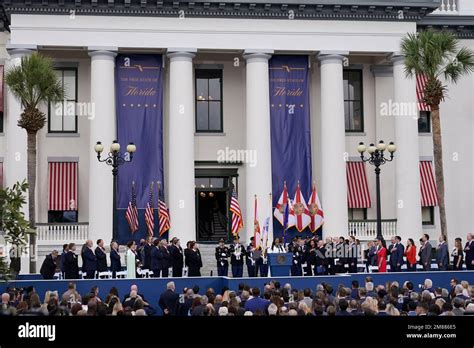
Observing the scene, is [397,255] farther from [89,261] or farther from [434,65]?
[89,261]

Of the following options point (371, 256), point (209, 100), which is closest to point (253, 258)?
point (371, 256)

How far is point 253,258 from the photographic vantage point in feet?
103

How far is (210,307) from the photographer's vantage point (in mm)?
14500

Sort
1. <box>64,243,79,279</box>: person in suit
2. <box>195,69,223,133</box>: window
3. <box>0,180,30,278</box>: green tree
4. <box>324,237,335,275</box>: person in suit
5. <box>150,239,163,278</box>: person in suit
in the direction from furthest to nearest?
A: <box>195,69,223,133</box>: window < <box>324,237,335,275</box>: person in suit < <box>150,239,163,278</box>: person in suit < <box>64,243,79,279</box>: person in suit < <box>0,180,30,278</box>: green tree

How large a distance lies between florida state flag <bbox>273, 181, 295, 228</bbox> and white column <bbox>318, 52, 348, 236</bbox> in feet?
6.27

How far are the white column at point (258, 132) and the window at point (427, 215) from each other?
364 inches

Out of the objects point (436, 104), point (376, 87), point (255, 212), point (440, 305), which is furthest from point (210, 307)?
point (376, 87)

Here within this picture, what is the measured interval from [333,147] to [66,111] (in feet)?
42.5

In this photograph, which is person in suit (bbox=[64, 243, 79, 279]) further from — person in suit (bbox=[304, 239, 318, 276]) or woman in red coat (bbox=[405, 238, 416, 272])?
woman in red coat (bbox=[405, 238, 416, 272])

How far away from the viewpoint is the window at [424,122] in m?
42.9

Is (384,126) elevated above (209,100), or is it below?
below

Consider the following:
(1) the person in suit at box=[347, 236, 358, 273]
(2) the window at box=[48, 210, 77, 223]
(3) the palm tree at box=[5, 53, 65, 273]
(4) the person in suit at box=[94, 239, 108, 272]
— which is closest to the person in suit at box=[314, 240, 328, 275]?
(1) the person in suit at box=[347, 236, 358, 273]

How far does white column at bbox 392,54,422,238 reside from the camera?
39156 millimetres

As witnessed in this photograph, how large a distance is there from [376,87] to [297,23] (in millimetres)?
5815
